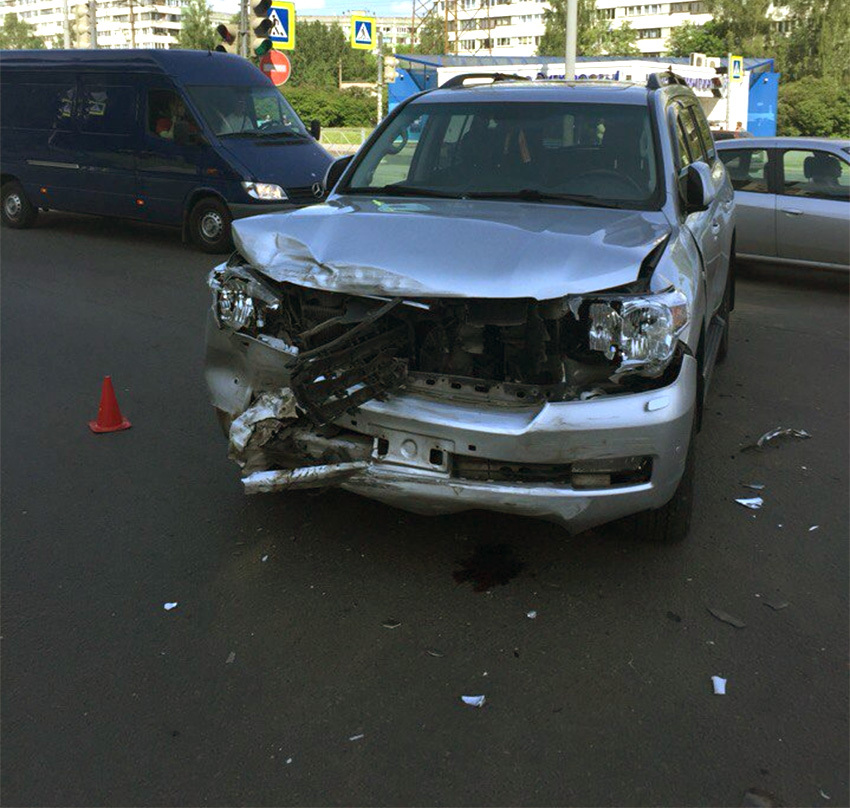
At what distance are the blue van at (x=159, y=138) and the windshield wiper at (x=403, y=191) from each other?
6.71 m

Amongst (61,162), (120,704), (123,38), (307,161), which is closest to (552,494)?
(120,704)

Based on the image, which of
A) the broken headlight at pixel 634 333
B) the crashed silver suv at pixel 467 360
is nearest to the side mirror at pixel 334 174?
the crashed silver suv at pixel 467 360

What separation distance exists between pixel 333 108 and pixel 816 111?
93.4ft

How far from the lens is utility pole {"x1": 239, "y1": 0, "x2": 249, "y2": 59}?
16375 mm

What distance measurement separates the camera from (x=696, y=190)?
15.7ft

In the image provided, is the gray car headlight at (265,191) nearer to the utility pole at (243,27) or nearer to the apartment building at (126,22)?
the utility pole at (243,27)

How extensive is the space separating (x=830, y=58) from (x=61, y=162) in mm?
60806

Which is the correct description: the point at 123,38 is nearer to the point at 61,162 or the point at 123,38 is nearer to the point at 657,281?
the point at 61,162

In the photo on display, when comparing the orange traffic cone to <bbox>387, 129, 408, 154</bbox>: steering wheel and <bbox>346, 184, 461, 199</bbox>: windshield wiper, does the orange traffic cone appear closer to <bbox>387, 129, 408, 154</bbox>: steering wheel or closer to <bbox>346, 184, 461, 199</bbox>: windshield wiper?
<bbox>346, 184, 461, 199</bbox>: windshield wiper

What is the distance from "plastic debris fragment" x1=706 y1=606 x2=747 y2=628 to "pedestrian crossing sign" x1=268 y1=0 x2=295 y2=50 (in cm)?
1468

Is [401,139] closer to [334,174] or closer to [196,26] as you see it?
[334,174]

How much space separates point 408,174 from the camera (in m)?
5.47

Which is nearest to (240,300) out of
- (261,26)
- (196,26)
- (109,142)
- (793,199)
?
(793,199)

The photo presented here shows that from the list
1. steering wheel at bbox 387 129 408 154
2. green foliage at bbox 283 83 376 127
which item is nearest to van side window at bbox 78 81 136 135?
steering wheel at bbox 387 129 408 154
